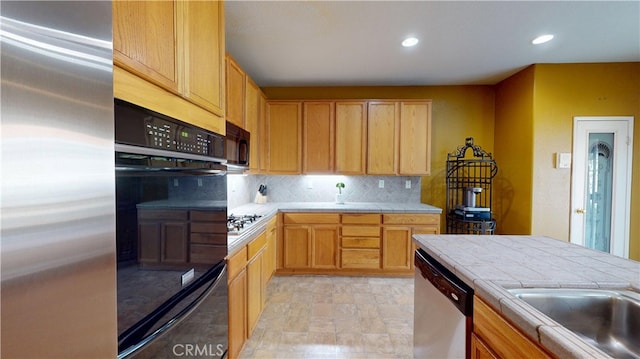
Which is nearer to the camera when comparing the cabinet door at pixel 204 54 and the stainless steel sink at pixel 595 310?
the stainless steel sink at pixel 595 310

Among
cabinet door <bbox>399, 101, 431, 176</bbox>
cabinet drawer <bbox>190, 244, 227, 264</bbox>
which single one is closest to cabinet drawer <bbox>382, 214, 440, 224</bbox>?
cabinet door <bbox>399, 101, 431, 176</bbox>

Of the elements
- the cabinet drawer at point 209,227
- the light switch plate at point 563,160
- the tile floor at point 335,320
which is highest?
the light switch plate at point 563,160

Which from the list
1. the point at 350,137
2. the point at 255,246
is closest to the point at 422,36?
the point at 350,137

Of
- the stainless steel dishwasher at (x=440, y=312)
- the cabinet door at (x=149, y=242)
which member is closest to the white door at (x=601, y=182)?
the stainless steel dishwasher at (x=440, y=312)

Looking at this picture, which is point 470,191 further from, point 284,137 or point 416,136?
point 284,137

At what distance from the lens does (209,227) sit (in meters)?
1.26

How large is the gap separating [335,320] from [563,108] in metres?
3.55

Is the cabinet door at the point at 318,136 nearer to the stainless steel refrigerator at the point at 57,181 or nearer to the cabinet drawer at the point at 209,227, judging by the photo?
the cabinet drawer at the point at 209,227

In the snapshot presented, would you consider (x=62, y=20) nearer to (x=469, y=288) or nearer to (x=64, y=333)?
(x=64, y=333)

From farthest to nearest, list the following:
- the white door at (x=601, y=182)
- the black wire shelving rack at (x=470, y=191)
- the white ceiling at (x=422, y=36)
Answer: the black wire shelving rack at (x=470, y=191) → the white door at (x=601, y=182) → the white ceiling at (x=422, y=36)

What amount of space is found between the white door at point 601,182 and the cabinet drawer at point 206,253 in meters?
3.93

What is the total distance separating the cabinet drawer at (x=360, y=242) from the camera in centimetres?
352

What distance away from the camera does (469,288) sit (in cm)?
119

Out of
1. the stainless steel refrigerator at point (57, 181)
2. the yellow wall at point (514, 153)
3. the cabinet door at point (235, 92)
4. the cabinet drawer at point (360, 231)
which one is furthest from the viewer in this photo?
the cabinet drawer at point (360, 231)
